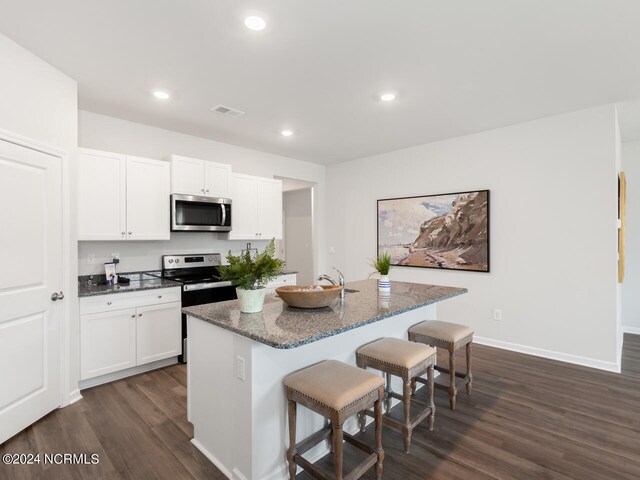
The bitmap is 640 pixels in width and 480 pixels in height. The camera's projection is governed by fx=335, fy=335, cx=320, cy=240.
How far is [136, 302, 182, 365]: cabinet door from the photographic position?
328cm

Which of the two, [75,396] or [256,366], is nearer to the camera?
[256,366]

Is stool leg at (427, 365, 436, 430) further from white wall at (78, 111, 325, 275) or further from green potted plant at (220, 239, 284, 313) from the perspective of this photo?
white wall at (78, 111, 325, 275)

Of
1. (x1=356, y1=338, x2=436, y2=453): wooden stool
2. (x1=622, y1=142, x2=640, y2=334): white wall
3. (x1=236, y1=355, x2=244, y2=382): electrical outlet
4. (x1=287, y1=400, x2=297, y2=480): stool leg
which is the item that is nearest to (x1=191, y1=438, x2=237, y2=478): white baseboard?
(x1=287, y1=400, x2=297, y2=480): stool leg

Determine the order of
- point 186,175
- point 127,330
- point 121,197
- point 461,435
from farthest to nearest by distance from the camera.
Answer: point 186,175
point 121,197
point 127,330
point 461,435

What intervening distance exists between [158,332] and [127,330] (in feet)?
0.97

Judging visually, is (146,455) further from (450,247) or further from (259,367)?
(450,247)

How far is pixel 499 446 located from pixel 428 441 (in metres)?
0.45

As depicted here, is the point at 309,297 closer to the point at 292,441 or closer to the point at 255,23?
the point at 292,441

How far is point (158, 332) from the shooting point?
339cm

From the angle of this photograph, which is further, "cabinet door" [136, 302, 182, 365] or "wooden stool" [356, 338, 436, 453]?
"cabinet door" [136, 302, 182, 365]

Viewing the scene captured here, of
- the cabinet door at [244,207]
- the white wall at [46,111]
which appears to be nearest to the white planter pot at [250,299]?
the white wall at [46,111]

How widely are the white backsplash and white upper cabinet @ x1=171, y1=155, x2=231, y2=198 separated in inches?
24.6

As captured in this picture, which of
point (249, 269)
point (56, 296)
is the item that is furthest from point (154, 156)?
point (249, 269)

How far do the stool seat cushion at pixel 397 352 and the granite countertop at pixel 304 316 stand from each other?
0.87 feet
